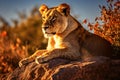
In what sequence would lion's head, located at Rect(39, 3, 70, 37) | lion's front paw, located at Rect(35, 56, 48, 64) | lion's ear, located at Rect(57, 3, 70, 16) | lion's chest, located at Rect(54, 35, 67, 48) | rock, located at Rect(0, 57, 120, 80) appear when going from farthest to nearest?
lion's ear, located at Rect(57, 3, 70, 16), lion's chest, located at Rect(54, 35, 67, 48), lion's head, located at Rect(39, 3, 70, 37), lion's front paw, located at Rect(35, 56, 48, 64), rock, located at Rect(0, 57, 120, 80)

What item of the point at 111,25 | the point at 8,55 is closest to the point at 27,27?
the point at 8,55

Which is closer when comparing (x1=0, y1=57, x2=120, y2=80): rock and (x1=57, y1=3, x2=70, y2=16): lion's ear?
(x1=0, y1=57, x2=120, y2=80): rock

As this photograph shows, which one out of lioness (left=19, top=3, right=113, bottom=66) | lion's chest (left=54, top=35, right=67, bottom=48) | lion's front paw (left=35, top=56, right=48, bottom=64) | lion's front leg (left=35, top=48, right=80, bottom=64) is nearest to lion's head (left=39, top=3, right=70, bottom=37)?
lioness (left=19, top=3, right=113, bottom=66)

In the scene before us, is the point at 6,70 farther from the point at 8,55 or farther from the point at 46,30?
the point at 46,30

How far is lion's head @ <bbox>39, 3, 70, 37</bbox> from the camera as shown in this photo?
9.89 meters

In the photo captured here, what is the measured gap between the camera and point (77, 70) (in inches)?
357

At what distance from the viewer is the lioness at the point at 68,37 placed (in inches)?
393

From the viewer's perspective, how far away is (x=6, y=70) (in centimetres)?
1331

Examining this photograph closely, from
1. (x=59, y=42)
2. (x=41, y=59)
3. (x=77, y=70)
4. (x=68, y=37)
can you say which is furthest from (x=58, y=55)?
(x=77, y=70)

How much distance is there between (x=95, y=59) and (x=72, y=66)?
0.49 meters

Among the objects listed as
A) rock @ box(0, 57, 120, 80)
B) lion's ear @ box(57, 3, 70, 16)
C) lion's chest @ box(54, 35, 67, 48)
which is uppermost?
lion's ear @ box(57, 3, 70, 16)

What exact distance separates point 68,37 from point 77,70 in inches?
49.6

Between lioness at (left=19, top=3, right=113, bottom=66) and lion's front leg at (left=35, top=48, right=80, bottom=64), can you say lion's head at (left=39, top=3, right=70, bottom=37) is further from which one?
lion's front leg at (left=35, top=48, right=80, bottom=64)

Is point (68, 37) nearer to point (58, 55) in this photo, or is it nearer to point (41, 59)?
point (58, 55)
